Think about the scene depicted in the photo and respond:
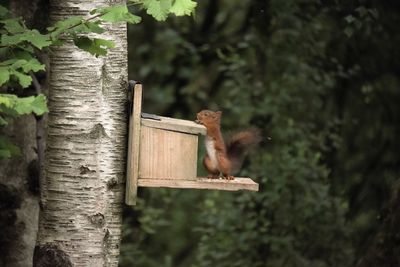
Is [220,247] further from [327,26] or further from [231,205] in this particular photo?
[327,26]

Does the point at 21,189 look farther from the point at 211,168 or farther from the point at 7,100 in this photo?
the point at 7,100

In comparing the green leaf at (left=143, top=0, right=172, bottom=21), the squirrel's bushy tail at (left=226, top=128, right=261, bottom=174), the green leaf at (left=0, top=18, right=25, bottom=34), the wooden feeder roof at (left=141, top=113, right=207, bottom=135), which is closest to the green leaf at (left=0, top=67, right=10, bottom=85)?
the green leaf at (left=0, top=18, right=25, bottom=34)

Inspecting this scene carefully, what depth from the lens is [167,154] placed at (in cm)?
374

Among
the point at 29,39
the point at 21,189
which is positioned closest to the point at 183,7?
the point at 29,39

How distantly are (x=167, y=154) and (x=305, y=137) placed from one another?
3105 mm

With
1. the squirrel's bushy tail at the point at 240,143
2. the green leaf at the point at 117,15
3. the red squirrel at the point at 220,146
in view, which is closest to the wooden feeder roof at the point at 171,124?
the red squirrel at the point at 220,146

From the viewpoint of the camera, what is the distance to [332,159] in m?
7.11

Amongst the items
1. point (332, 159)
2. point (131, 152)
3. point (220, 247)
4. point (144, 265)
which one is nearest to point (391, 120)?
point (332, 159)

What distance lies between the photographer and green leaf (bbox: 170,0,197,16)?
115 inches

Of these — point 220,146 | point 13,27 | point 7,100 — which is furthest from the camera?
point 220,146

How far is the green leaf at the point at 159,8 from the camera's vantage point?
2.95 m

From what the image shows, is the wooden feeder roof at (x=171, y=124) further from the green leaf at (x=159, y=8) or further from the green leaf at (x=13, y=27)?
the green leaf at (x=159, y=8)

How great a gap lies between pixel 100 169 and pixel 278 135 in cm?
335

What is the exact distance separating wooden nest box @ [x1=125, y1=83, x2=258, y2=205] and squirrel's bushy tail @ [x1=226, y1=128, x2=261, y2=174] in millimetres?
369
